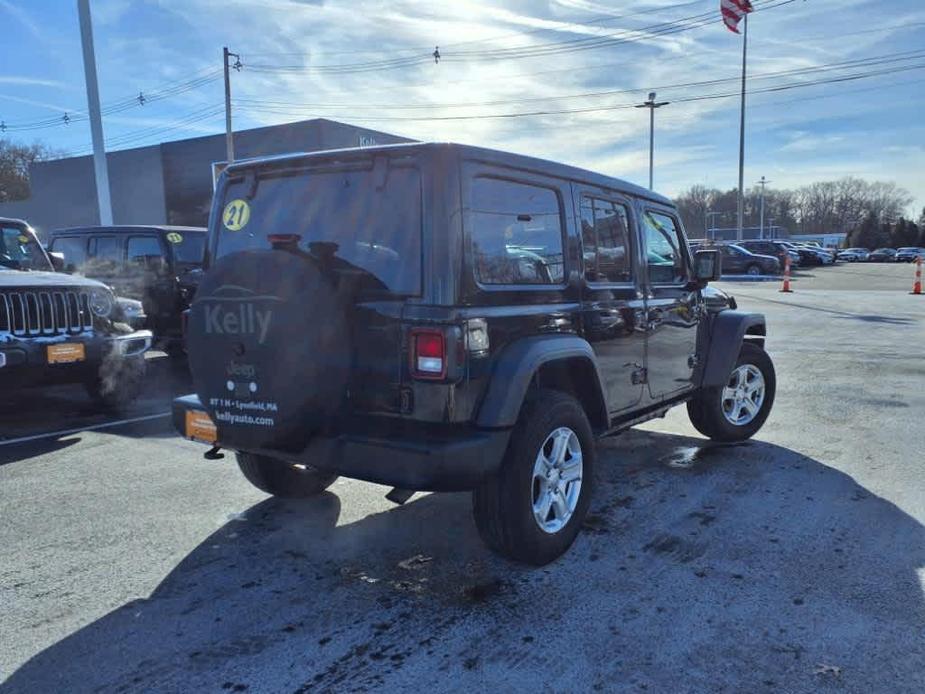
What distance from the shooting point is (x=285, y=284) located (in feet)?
9.80

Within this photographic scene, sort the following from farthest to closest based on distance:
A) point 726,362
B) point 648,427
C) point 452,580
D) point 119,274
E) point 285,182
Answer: point 119,274 < point 648,427 < point 726,362 < point 285,182 < point 452,580

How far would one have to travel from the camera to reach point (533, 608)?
121 inches

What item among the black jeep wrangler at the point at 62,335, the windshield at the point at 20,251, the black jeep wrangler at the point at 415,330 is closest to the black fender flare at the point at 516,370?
the black jeep wrangler at the point at 415,330

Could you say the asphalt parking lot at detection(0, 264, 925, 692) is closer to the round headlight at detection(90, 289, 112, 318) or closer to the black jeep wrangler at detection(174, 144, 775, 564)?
the black jeep wrangler at detection(174, 144, 775, 564)

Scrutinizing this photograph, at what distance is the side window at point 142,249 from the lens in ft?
31.0

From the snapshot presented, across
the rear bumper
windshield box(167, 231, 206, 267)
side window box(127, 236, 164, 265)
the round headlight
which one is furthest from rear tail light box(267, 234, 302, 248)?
side window box(127, 236, 164, 265)

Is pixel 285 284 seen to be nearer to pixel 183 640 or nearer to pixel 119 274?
pixel 183 640

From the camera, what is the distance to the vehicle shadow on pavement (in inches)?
102

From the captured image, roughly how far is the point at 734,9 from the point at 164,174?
96.3 feet

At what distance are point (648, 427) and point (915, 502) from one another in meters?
2.40

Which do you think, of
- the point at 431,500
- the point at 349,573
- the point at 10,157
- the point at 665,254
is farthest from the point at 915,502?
the point at 10,157

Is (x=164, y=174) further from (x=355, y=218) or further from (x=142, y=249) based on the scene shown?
(x=355, y=218)

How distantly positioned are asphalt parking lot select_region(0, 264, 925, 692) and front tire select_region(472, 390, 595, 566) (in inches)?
7.7

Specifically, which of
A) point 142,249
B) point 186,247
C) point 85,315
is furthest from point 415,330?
point 142,249
